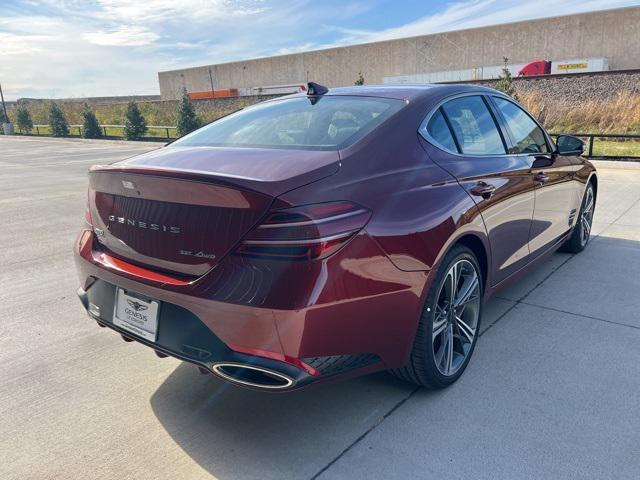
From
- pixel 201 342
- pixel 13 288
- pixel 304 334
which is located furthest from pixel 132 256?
pixel 13 288

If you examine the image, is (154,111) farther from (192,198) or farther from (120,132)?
(192,198)

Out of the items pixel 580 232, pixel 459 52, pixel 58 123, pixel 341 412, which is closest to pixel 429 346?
pixel 341 412

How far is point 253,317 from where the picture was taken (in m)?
1.97

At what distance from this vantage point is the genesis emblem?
231cm

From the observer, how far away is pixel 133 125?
28.4 metres

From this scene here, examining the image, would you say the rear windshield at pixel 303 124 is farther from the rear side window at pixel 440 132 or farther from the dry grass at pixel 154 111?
the dry grass at pixel 154 111

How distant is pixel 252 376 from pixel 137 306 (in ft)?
2.28

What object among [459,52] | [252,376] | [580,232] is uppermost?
[459,52]

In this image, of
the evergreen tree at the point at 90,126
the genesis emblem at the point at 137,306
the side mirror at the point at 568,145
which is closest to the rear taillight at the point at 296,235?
the genesis emblem at the point at 137,306

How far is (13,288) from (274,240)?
11.9 ft

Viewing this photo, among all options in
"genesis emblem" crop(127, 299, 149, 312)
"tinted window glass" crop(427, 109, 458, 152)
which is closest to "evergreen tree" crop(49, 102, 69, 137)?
"genesis emblem" crop(127, 299, 149, 312)

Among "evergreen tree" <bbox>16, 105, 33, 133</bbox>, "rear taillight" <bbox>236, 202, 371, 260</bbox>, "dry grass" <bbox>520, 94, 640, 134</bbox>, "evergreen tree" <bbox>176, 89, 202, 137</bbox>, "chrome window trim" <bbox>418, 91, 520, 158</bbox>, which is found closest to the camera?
"rear taillight" <bbox>236, 202, 371, 260</bbox>

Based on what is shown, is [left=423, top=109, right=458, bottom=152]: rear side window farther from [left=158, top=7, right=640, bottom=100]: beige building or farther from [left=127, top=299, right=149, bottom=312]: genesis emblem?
[left=158, top=7, right=640, bottom=100]: beige building

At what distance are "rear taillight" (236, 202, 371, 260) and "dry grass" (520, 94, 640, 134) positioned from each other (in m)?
18.5
